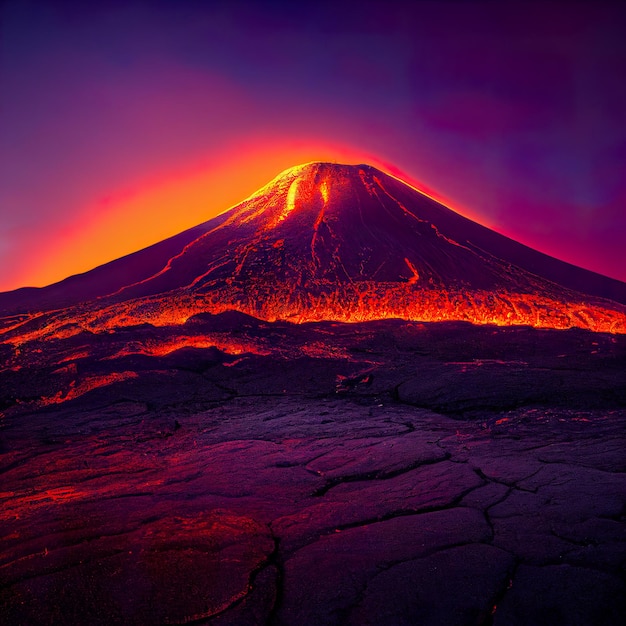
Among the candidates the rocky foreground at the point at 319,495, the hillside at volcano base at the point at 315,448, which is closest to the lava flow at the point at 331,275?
the hillside at volcano base at the point at 315,448

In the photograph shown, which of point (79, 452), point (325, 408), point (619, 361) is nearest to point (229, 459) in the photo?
point (79, 452)

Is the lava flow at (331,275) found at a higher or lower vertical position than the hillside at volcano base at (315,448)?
higher

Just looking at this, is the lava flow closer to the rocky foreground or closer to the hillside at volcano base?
the hillside at volcano base

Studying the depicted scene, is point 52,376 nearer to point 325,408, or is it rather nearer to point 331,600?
point 325,408

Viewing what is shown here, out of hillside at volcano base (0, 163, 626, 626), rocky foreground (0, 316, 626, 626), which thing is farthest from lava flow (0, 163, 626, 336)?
rocky foreground (0, 316, 626, 626)

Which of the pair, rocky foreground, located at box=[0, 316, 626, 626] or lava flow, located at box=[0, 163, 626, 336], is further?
lava flow, located at box=[0, 163, 626, 336]

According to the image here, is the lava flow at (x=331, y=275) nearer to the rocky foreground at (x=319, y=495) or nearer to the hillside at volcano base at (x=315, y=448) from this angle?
the hillside at volcano base at (x=315, y=448)
